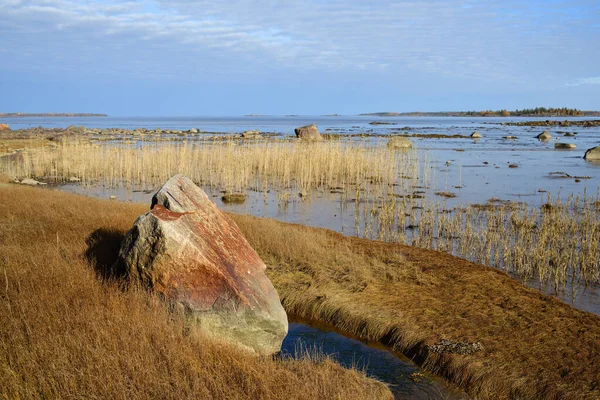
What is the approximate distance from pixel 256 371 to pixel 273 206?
1316 centimetres

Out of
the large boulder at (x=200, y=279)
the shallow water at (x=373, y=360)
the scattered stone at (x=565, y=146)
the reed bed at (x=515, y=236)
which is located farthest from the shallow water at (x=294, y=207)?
the scattered stone at (x=565, y=146)

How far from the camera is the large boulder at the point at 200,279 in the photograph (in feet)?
21.6

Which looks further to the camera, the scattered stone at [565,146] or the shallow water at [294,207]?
the scattered stone at [565,146]

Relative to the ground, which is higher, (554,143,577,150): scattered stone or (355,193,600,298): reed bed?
(554,143,577,150): scattered stone

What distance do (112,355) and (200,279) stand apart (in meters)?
1.85

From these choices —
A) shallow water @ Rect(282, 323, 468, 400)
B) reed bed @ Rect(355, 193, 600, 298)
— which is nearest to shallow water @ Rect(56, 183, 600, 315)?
reed bed @ Rect(355, 193, 600, 298)

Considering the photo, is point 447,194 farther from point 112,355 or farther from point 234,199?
point 112,355

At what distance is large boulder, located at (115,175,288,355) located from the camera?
21.6 ft

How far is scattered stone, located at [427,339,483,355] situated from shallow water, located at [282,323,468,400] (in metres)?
0.35

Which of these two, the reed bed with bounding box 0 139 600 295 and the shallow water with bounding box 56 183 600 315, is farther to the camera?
the shallow water with bounding box 56 183 600 315

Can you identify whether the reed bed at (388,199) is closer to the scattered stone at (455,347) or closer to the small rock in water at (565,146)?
the scattered stone at (455,347)

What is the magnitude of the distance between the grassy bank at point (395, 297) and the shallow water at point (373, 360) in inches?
6.9

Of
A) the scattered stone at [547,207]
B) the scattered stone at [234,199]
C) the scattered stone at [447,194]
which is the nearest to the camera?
the scattered stone at [547,207]

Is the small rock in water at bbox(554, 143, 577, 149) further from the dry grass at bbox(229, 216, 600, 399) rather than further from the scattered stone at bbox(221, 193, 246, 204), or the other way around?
the dry grass at bbox(229, 216, 600, 399)
